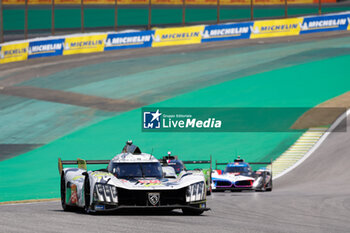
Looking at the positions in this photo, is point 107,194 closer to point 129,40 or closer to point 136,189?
point 136,189

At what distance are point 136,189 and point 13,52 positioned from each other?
43776mm

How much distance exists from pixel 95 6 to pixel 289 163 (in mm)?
40333

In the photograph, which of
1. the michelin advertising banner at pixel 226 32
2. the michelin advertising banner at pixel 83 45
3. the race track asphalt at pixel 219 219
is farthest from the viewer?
the michelin advertising banner at pixel 226 32

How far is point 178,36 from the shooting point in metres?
57.1

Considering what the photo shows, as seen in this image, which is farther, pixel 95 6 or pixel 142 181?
pixel 95 6

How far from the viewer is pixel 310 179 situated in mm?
27406

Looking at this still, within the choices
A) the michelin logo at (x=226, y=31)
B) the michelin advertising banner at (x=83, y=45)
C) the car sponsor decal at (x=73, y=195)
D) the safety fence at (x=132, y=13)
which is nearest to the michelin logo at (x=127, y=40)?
the michelin advertising banner at (x=83, y=45)

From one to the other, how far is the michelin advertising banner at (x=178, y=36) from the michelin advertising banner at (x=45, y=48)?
801 centimetres

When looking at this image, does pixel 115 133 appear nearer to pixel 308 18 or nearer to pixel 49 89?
pixel 49 89

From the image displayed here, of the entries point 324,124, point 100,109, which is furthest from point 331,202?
point 100,109

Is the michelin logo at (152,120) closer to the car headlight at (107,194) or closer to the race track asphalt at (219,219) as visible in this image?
the race track asphalt at (219,219)

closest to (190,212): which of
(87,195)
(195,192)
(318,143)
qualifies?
(195,192)

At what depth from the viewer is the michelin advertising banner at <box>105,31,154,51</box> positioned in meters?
56.5

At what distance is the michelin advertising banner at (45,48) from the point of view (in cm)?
5466
